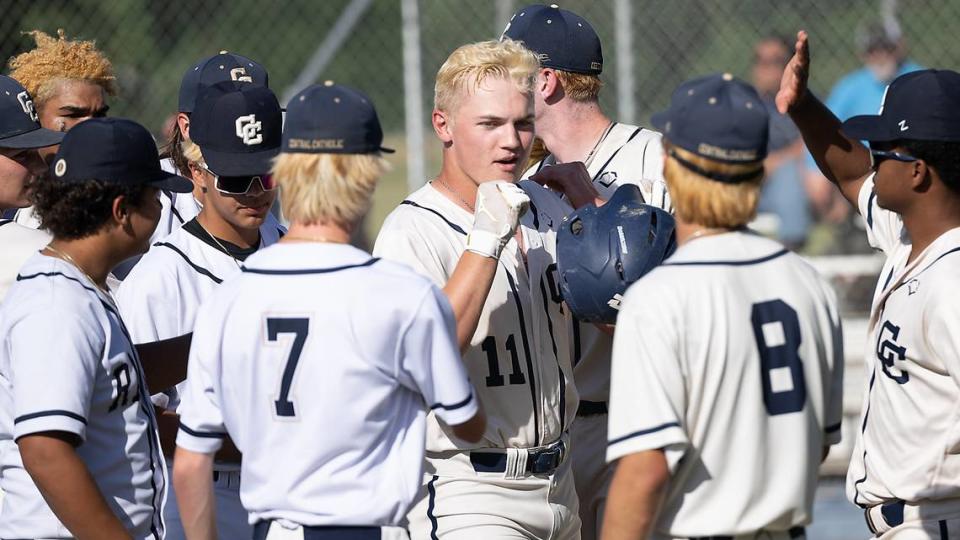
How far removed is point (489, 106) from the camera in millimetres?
4090

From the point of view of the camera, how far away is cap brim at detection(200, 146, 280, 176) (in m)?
4.19

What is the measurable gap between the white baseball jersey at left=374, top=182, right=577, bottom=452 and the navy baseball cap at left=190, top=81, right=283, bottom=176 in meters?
0.50

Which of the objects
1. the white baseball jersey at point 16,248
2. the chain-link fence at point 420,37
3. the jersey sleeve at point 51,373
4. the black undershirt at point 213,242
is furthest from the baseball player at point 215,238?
the chain-link fence at point 420,37

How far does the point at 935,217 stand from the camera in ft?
13.4

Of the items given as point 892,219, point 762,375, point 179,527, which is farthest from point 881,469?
point 179,527

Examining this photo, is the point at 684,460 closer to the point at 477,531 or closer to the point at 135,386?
the point at 477,531

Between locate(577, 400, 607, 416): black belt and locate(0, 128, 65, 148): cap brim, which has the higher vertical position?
locate(0, 128, 65, 148): cap brim

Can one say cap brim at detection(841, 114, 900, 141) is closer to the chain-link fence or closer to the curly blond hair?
the curly blond hair

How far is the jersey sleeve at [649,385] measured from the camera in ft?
9.93

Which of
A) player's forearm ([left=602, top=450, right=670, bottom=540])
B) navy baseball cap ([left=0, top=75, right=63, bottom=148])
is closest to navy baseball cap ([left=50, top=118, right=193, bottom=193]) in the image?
navy baseball cap ([left=0, top=75, right=63, bottom=148])

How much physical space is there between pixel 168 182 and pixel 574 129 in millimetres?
1926

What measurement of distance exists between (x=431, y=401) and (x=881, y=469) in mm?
1707

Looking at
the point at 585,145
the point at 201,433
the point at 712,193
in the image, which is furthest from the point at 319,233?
the point at 585,145

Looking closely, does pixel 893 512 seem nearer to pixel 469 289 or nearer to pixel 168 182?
pixel 469 289
